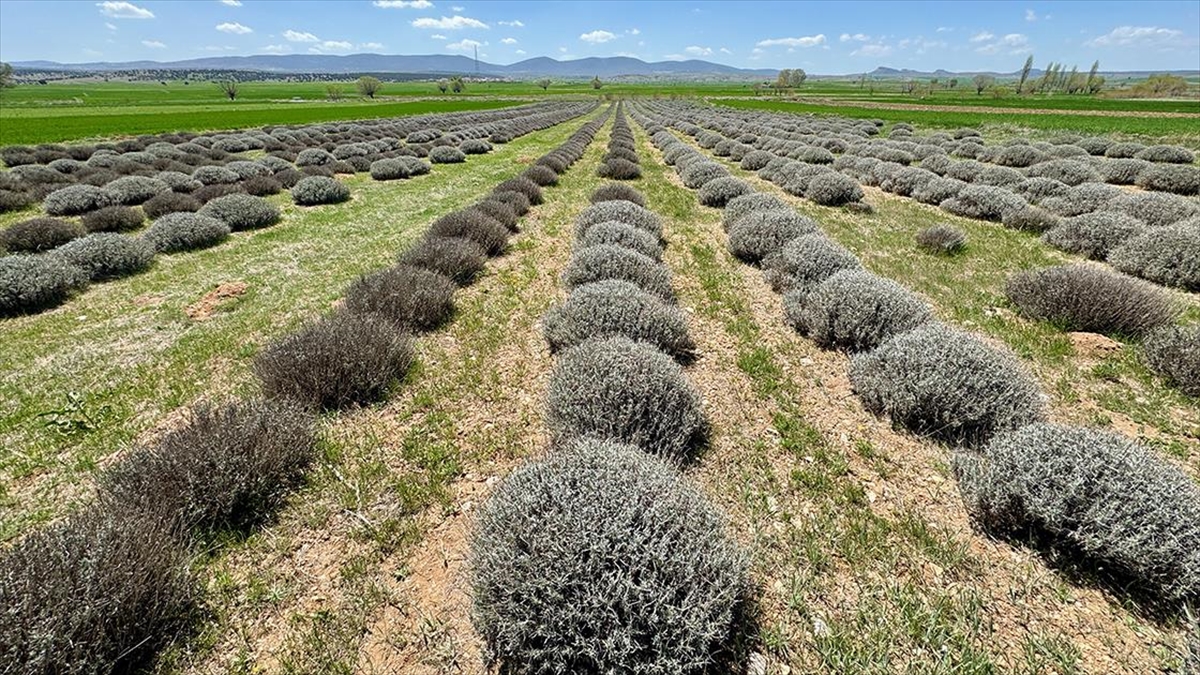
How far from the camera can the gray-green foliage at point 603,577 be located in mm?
2266

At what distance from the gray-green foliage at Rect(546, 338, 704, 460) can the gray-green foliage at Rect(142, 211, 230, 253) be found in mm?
10519

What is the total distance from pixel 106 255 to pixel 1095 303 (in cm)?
1559

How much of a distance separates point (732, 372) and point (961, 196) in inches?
454

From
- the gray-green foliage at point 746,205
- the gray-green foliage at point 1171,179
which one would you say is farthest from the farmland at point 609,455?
the gray-green foliage at point 1171,179

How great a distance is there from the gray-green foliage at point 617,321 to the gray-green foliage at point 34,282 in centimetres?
800

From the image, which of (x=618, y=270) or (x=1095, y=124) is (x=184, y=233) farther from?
(x=1095, y=124)

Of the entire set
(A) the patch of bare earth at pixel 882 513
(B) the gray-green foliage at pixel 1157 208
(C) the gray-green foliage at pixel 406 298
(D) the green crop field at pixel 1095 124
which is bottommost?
(A) the patch of bare earth at pixel 882 513

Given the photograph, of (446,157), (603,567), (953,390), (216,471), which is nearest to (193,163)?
(446,157)

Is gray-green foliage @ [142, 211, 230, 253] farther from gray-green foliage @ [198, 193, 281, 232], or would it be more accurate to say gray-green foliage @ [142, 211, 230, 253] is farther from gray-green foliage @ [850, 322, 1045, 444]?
gray-green foliage @ [850, 322, 1045, 444]

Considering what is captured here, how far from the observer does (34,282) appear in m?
7.12

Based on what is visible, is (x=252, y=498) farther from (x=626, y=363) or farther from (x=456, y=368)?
(x=626, y=363)

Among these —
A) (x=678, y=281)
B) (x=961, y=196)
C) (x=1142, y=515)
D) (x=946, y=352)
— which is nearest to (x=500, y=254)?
(x=678, y=281)

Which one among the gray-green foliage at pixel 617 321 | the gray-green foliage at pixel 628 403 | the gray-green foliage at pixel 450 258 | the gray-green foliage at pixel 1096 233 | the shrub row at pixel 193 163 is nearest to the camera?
the gray-green foliage at pixel 628 403

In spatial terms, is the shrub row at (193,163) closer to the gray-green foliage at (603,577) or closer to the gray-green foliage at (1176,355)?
the gray-green foliage at (603,577)
